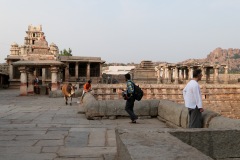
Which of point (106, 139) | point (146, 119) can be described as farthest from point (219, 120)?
point (146, 119)

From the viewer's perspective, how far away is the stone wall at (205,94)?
15.3 meters

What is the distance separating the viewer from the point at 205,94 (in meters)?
17.5

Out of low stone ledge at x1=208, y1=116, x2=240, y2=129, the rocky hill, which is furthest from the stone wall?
the rocky hill

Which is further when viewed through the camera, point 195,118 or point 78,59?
point 78,59

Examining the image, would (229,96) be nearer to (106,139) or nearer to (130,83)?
(130,83)

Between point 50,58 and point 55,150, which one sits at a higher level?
point 50,58

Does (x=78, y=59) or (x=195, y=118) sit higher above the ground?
(x=78, y=59)

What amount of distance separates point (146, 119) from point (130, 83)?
5.56 feet

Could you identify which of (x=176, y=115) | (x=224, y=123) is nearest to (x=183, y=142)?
(x=224, y=123)

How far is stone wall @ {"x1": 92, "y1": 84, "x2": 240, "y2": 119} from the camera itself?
50.1 feet

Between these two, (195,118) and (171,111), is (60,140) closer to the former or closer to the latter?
(195,118)

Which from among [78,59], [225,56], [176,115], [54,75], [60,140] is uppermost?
[225,56]

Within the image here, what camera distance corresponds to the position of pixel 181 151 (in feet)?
9.30

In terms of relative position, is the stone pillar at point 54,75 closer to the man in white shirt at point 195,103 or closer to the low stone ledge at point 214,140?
the man in white shirt at point 195,103
